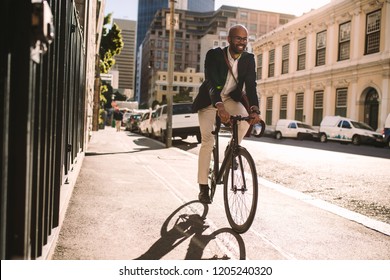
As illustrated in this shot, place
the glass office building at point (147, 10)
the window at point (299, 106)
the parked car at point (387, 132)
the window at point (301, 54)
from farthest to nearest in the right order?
the glass office building at point (147, 10) < the window at point (299, 106) < the window at point (301, 54) < the parked car at point (387, 132)

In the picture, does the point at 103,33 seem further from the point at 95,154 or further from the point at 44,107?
the point at 44,107

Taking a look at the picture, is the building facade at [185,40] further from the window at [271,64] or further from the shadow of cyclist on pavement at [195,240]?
the shadow of cyclist on pavement at [195,240]

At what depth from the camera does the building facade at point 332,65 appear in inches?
915

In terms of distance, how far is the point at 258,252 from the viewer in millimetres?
2928

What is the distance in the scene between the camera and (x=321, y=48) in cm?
2891

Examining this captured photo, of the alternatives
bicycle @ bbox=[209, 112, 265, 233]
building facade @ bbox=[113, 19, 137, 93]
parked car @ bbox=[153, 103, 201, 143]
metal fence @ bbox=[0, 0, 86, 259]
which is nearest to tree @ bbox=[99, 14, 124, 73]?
building facade @ bbox=[113, 19, 137, 93]

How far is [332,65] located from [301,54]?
4.77 m

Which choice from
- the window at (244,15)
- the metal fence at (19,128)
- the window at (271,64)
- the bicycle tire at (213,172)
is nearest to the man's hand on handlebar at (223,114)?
the bicycle tire at (213,172)

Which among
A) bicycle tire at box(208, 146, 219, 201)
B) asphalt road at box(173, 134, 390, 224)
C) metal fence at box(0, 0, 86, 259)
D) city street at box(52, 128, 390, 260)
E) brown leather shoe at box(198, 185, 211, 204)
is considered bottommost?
asphalt road at box(173, 134, 390, 224)

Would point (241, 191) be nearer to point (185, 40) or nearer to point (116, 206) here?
point (116, 206)

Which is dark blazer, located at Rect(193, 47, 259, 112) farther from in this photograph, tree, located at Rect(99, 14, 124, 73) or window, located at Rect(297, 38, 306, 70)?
window, located at Rect(297, 38, 306, 70)

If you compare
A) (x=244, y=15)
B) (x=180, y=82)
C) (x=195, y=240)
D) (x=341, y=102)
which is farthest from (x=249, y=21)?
(x=195, y=240)

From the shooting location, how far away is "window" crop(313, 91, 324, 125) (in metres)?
28.7

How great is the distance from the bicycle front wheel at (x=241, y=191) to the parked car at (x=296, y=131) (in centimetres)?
2189
